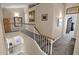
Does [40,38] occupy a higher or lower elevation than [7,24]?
lower

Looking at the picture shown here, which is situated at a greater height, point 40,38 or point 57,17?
point 57,17

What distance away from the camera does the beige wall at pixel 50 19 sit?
130cm

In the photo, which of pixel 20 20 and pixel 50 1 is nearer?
pixel 50 1

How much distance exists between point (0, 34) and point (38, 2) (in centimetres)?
64

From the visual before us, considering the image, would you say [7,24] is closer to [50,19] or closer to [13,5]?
[13,5]

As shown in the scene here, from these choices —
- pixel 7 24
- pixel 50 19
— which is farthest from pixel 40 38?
pixel 7 24

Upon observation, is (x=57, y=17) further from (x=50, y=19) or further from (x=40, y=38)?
(x=40, y=38)

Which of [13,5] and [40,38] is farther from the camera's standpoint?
[40,38]

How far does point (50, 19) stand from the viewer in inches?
52.3

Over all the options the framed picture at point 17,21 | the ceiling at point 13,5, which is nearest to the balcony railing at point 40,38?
the framed picture at point 17,21

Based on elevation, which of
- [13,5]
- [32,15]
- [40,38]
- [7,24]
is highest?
[13,5]

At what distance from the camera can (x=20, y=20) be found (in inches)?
53.5

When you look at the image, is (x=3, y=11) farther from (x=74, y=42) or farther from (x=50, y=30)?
(x=74, y=42)
